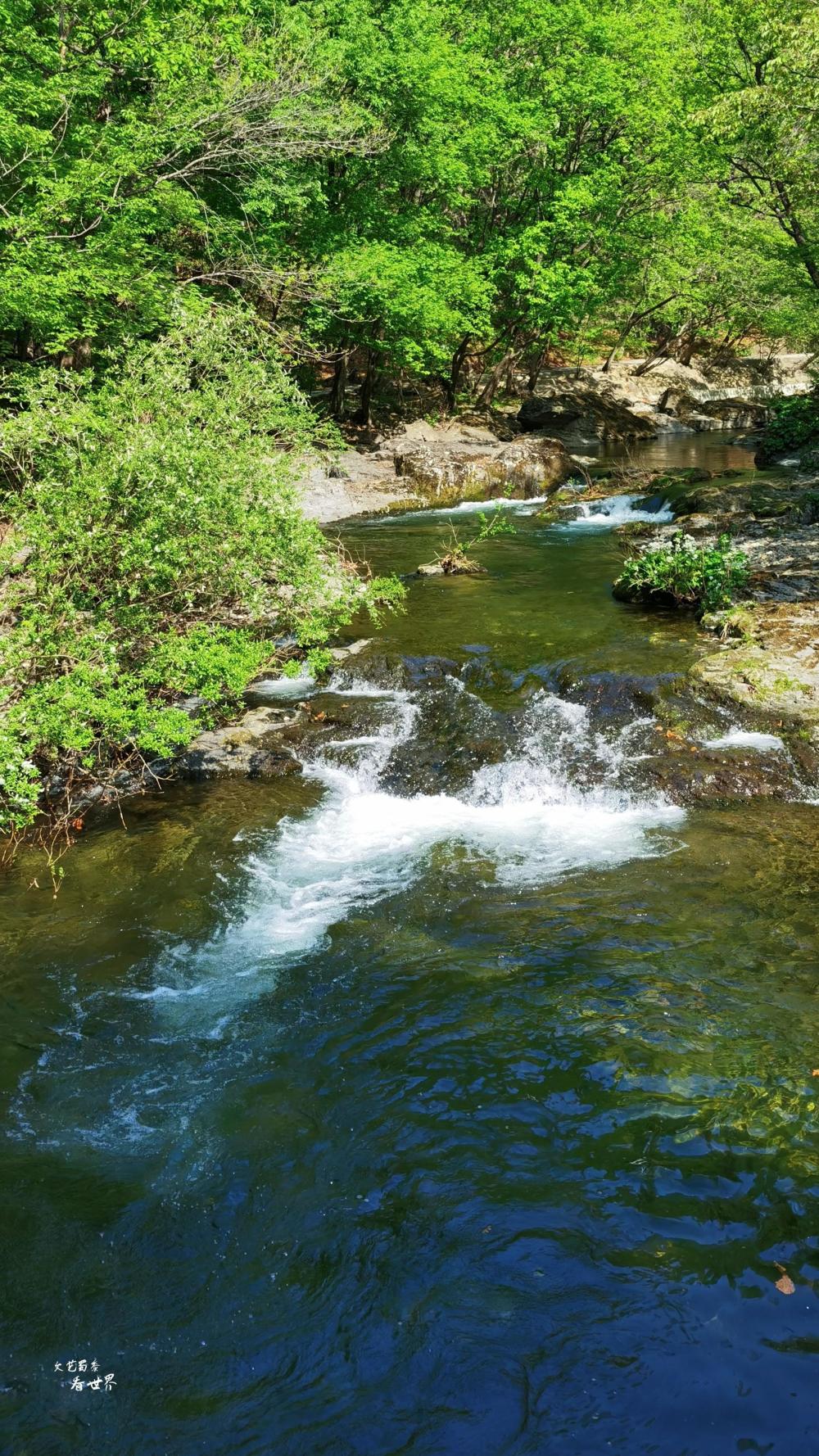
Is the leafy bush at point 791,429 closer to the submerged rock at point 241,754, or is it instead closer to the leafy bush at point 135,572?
the leafy bush at point 135,572

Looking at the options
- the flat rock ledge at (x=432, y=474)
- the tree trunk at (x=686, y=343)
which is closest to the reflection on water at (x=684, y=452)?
A: the flat rock ledge at (x=432, y=474)

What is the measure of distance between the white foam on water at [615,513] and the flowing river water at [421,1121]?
35.5 feet

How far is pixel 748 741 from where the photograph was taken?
414 inches

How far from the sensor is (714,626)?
12883 mm

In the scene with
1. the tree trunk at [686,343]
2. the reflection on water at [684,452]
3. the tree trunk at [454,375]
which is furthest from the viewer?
the tree trunk at [686,343]

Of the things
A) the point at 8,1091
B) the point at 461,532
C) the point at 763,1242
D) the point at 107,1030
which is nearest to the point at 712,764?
the point at 763,1242

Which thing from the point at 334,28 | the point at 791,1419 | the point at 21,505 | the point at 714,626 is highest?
the point at 334,28

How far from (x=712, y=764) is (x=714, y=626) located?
134 inches

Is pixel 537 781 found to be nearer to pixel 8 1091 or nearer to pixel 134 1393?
pixel 8 1091

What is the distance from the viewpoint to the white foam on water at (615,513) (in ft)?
66.0

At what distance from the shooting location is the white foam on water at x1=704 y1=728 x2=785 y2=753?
10352 millimetres

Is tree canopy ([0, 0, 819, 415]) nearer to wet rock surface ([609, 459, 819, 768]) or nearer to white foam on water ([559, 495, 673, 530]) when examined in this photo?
wet rock surface ([609, 459, 819, 768])

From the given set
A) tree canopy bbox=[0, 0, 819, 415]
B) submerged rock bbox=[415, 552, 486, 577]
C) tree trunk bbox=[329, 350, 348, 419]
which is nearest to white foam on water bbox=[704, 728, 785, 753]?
submerged rock bbox=[415, 552, 486, 577]

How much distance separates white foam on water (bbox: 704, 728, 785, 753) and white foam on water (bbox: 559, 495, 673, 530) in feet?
31.9
